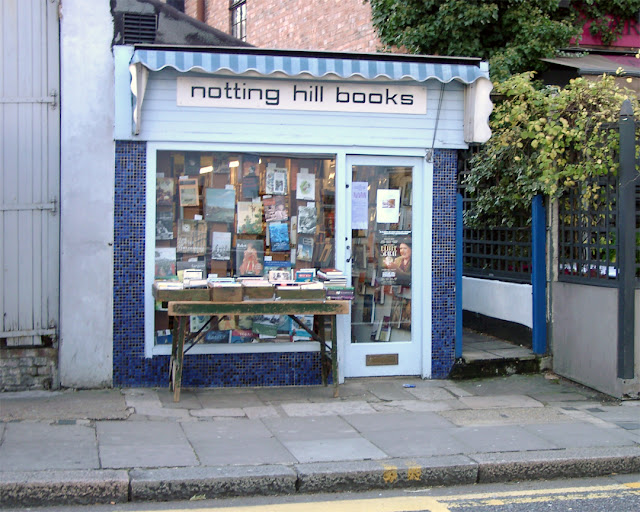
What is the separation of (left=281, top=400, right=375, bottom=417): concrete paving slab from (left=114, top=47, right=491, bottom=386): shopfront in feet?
2.49

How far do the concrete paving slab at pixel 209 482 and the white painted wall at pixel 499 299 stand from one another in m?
4.66

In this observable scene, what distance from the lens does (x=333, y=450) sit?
6051 mm

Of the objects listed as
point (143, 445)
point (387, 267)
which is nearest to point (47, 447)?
point (143, 445)

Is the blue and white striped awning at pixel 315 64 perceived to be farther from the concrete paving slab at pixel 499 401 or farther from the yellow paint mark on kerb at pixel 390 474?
the yellow paint mark on kerb at pixel 390 474

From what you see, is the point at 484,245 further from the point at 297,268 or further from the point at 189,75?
the point at 189,75

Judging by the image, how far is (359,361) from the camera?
843 centimetres

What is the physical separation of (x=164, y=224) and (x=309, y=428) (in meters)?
2.71

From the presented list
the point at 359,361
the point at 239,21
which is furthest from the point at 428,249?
the point at 239,21

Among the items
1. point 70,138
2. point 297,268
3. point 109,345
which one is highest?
point 70,138

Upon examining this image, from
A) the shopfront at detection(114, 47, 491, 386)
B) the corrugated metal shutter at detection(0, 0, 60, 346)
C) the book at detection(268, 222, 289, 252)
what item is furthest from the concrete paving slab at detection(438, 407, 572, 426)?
the corrugated metal shutter at detection(0, 0, 60, 346)

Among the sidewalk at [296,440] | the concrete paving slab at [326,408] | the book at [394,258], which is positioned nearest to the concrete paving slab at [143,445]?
the sidewalk at [296,440]

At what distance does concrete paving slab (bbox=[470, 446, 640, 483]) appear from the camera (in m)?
5.80

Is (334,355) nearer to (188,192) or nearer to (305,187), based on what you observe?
(305,187)

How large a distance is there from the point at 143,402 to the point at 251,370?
1.23 meters
